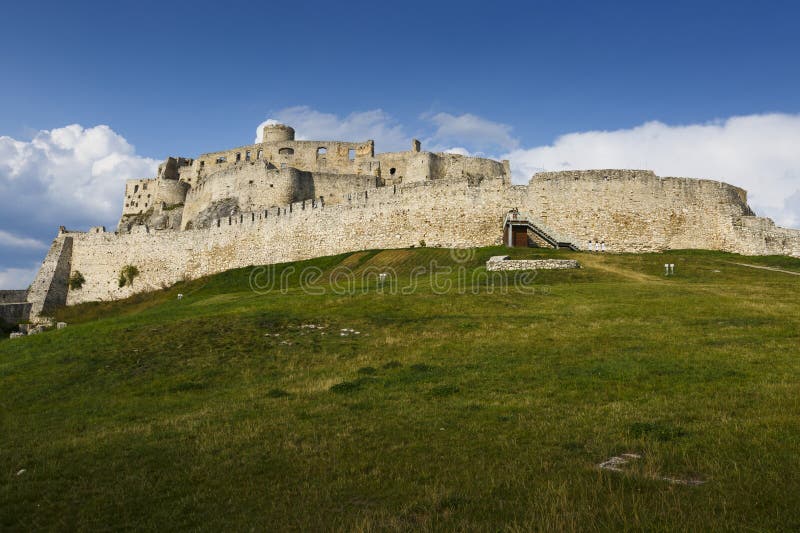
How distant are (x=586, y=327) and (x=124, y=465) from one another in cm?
1419

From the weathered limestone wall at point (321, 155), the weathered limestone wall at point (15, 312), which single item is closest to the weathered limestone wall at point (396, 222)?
the weathered limestone wall at point (15, 312)

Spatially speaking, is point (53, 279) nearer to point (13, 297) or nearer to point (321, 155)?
point (13, 297)

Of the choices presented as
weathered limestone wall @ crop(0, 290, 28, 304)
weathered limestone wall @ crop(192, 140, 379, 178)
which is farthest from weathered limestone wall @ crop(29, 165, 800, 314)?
weathered limestone wall @ crop(192, 140, 379, 178)

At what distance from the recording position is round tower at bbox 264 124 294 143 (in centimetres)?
8312

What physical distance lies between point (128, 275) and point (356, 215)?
31.2m

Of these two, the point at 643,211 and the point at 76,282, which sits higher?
the point at 643,211

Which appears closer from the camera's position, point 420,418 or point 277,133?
point 420,418

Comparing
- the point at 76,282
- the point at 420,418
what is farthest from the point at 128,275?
the point at 420,418

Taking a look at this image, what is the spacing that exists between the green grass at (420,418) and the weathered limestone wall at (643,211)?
21.0 m

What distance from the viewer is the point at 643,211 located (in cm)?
4466

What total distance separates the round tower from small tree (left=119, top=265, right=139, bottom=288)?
2753 cm

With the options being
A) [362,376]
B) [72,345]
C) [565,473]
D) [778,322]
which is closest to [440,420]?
[565,473]

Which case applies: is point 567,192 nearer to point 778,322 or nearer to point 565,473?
point 778,322

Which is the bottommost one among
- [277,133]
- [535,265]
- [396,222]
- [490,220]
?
[535,265]
